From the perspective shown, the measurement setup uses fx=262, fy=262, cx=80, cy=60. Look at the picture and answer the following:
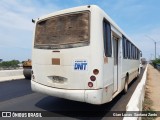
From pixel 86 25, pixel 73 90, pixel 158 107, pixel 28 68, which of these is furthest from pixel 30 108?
pixel 28 68

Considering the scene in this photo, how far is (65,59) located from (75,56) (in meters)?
0.37

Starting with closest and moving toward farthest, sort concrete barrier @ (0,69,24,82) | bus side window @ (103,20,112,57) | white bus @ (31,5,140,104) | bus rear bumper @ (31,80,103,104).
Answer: bus rear bumper @ (31,80,103,104) < white bus @ (31,5,140,104) < bus side window @ (103,20,112,57) < concrete barrier @ (0,69,24,82)

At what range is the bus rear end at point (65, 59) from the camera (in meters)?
7.36

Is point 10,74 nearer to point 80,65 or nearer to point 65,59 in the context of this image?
point 65,59

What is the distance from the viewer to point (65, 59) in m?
7.80

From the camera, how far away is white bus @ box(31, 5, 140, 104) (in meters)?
7.32

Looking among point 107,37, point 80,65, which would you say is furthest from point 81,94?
point 107,37

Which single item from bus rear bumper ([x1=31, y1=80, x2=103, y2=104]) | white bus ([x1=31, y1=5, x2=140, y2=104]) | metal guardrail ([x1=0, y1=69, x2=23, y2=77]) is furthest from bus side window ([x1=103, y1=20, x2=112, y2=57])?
metal guardrail ([x1=0, y1=69, x2=23, y2=77])

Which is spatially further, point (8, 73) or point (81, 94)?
point (8, 73)

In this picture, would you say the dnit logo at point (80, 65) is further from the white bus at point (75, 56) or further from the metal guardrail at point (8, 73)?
the metal guardrail at point (8, 73)

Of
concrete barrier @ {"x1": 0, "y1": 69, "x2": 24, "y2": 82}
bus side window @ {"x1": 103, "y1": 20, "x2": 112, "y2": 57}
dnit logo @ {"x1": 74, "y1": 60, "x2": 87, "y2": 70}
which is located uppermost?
bus side window @ {"x1": 103, "y1": 20, "x2": 112, "y2": 57}

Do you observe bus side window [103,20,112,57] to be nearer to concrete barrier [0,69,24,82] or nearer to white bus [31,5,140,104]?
white bus [31,5,140,104]

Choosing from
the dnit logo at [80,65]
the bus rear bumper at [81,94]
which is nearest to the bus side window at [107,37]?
the dnit logo at [80,65]

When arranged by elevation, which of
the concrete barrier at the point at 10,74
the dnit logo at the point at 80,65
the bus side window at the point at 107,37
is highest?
the bus side window at the point at 107,37
